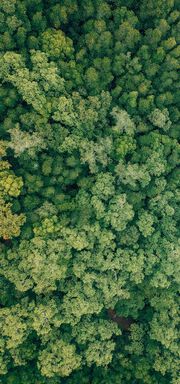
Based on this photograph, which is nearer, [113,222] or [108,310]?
[113,222]

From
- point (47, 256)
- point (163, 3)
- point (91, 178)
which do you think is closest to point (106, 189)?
point (91, 178)

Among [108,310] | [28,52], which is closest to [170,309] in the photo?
[108,310]

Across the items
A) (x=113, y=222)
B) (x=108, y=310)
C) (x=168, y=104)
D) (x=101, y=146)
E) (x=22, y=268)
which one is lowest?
(x=108, y=310)

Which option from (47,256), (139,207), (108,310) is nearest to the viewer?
(47,256)

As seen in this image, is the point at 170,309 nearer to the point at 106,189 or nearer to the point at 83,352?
the point at 83,352

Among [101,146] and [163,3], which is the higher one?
[163,3]

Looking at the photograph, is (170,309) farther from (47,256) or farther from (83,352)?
(47,256)

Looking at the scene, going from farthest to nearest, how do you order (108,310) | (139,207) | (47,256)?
(108,310), (139,207), (47,256)
